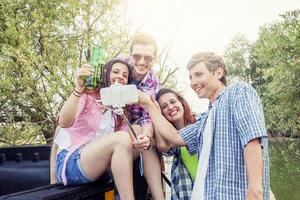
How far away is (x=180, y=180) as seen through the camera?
113 inches

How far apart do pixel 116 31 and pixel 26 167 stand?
15.6 ft

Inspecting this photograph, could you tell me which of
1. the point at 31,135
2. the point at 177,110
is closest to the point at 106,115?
the point at 177,110

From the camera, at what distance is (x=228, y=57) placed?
46812 millimetres

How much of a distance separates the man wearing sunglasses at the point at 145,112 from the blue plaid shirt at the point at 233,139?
44cm

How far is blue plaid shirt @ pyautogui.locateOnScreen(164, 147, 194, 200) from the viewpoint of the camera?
2820 millimetres

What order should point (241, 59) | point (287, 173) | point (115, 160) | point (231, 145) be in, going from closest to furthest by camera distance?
point (231, 145), point (115, 160), point (287, 173), point (241, 59)

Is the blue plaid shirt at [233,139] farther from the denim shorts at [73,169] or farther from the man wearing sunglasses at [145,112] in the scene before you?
the denim shorts at [73,169]

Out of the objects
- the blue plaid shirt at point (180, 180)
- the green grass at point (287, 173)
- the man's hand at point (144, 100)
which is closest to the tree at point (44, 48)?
the blue plaid shirt at point (180, 180)

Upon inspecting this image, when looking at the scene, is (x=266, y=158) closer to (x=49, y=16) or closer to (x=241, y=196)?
(x=241, y=196)

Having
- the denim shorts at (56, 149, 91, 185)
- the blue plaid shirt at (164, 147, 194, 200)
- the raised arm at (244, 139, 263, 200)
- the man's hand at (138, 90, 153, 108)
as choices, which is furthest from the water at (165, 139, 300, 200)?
the raised arm at (244, 139, 263, 200)

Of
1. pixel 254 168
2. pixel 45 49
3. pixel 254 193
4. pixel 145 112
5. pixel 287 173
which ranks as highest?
pixel 45 49

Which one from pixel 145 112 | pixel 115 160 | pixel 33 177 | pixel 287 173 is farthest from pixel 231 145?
pixel 287 173

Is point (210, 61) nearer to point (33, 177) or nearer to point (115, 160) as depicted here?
point (115, 160)

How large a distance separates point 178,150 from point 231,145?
25.0 inches
